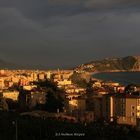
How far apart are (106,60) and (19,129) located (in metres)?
168

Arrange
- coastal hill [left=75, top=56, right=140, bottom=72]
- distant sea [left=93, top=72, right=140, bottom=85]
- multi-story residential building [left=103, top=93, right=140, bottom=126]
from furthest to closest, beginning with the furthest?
coastal hill [left=75, top=56, right=140, bottom=72] → distant sea [left=93, top=72, right=140, bottom=85] → multi-story residential building [left=103, top=93, right=140, bottom=126]

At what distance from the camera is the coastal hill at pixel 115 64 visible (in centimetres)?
17900

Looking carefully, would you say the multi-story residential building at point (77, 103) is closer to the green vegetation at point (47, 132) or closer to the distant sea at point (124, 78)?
the green vegetation at point (47, 132)

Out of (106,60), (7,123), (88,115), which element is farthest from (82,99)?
(106,60)

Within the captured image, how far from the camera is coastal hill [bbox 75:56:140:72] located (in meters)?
179

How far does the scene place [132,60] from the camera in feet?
593

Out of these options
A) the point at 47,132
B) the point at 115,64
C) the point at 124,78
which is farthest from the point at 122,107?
the point at 115,64

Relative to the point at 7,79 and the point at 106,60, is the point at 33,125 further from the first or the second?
the point at 106,60

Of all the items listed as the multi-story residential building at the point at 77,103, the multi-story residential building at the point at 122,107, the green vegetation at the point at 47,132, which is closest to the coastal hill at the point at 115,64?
the multi-story residential building at the point at 77,103

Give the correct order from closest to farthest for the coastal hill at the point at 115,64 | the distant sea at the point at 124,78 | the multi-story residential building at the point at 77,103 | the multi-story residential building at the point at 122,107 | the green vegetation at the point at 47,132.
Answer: the green vegetation at the point at 47,132
the multi-story residential building at the point at 122,107
the multi-story residential building at the point at 77,103
the distant sea at the point at 124,78
the coastal hill at the point at 115,64

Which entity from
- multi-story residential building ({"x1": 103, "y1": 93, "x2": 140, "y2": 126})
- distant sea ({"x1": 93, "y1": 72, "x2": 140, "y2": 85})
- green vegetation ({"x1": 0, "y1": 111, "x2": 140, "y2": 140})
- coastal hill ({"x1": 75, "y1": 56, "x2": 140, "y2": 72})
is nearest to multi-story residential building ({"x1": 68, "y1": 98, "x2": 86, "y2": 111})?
multi-story residential building ({"x1": 103, "y1": 93, "x2": 140, "y2": 126})

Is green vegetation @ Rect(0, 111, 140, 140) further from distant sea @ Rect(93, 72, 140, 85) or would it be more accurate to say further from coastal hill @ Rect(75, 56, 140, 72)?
coastal hill @ Rect(75, 56, 140, 72)

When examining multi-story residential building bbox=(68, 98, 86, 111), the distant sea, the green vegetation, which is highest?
the green vegetation

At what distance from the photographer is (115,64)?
612 ft
